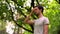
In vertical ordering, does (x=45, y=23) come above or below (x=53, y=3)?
above

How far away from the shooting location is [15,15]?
41.0ft

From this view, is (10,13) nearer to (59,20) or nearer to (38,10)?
(59,20)

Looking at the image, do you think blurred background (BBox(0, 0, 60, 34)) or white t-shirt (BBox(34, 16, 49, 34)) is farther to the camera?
blurred background (BBox(0, 0, 60, 34))

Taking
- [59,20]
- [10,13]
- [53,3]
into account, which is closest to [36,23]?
[59,20]

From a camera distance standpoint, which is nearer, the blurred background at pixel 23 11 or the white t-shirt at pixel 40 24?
the white t-shirt at pixel 40 24

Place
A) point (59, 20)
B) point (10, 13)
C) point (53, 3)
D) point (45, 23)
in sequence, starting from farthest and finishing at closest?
point (53, 3) → point (10, 13) → point (59, 20) → point (45, 23)

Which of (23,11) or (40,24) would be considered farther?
(23,11)

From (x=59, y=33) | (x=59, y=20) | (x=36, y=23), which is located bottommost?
(x=59, y=33)

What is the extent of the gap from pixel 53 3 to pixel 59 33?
5.59 feet

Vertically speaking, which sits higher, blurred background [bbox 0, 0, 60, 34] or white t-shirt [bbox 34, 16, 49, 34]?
white t-shirt [bbox 34, 16, 49, 34]

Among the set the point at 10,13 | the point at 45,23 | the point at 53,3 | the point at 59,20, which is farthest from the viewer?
the point at 53,3

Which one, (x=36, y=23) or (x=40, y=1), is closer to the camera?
(x=36, y=23)

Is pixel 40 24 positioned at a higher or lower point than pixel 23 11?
higher

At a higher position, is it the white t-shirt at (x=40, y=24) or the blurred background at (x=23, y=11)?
the white t-shirt at (x=40, y=24)
